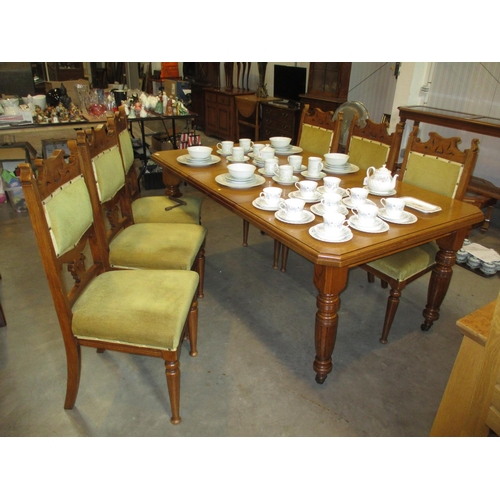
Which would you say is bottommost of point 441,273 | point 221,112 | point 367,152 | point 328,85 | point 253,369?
point 253,369

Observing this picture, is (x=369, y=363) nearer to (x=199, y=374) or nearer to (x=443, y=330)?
(x=443, y=330)

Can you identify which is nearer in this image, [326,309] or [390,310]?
[326,309]

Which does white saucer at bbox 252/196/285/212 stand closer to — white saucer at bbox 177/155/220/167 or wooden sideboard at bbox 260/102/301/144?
white saucer at bbox 177/155/220/167

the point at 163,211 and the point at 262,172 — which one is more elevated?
the point at 262,172

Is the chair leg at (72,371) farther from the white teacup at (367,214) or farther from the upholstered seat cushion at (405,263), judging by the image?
the upholstered seat cushion at (405,263)

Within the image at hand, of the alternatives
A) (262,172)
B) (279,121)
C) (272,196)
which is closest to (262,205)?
(272,196)

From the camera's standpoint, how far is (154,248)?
1.93m

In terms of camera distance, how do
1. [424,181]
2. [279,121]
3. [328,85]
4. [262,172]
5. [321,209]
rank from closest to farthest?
[321,209] < [424,181] < [262,172] < [328,85] < [279,121]

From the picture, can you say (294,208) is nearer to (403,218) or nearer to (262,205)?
(262,205)

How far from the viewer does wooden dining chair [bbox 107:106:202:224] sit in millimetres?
2238

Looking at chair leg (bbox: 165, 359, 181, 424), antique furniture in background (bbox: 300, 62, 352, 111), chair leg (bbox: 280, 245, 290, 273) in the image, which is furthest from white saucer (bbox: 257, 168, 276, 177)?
antique furniture in background (bbox: 300, 62, 352, 111)

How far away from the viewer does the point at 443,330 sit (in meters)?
2.14

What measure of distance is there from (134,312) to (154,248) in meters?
0.53

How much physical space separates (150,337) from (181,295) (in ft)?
0.70
